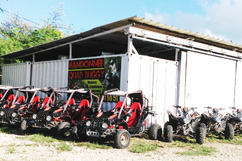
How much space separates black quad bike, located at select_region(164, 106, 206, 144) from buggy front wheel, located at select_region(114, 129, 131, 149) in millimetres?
1595

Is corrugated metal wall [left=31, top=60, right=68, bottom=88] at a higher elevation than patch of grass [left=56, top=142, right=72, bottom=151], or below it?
higher

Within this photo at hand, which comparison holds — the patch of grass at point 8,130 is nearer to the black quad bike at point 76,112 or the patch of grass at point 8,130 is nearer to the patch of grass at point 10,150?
the black quad bike at point 76,112

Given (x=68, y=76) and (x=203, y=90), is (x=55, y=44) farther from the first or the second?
(x=203, y=90)

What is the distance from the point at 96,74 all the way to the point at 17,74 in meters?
6.48

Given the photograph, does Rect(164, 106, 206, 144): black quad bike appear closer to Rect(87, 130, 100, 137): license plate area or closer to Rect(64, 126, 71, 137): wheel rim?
Rect(87, 130, 100, 137): license plate area

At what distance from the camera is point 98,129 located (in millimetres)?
8359

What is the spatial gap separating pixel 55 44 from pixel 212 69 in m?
7.31

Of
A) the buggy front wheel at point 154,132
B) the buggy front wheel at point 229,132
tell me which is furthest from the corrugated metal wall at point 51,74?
the buggy front wheel at point 229,132

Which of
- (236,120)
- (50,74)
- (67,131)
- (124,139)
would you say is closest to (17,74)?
(50,74)

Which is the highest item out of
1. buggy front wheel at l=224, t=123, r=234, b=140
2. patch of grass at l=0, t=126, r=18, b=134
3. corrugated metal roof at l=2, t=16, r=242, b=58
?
corrugated metal roof at l=2, t=16, r=242, b=58

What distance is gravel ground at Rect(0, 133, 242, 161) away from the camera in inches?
277

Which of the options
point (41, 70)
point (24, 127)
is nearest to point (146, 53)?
point (41, 70)

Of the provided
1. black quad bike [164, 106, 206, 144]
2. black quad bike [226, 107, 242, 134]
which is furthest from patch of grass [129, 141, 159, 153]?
black quad bike [226, 107, 242, 134]

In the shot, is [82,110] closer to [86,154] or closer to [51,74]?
[86,154]
